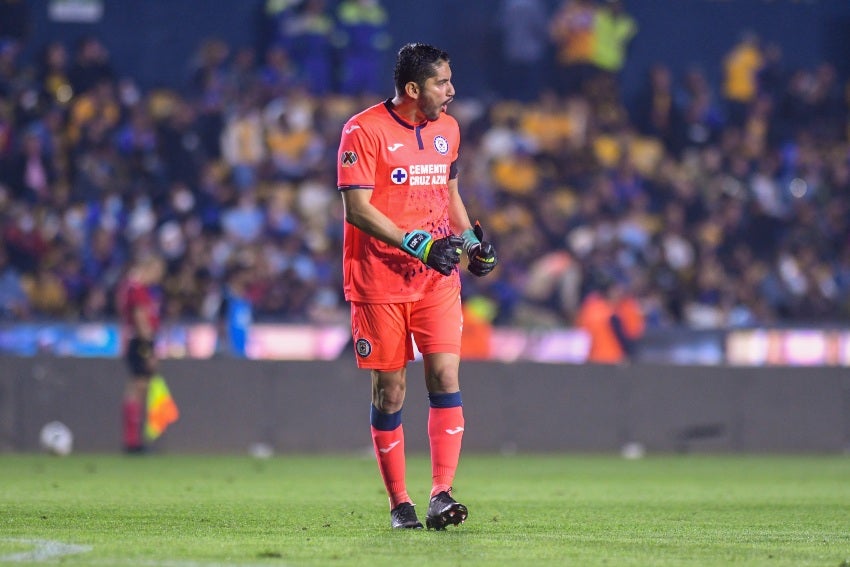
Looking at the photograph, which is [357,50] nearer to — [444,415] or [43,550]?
[444,415]

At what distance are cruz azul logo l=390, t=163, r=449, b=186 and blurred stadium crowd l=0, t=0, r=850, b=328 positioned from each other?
9.67 meters

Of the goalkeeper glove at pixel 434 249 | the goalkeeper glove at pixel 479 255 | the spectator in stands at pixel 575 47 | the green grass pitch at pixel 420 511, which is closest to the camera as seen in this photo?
the green grass pitch at pixel 420 511

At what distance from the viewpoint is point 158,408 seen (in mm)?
15859

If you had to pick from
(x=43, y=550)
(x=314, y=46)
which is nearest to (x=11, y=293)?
(x=314, y=46)

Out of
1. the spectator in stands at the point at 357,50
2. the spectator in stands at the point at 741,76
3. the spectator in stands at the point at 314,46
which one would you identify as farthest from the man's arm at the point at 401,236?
the spectator in stands at the point at 741,76

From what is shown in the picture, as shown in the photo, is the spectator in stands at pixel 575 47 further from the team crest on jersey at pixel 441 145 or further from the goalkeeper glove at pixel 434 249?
the goalkeeper glove at pixel 434 249

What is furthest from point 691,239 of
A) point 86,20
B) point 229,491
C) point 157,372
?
point 229,491

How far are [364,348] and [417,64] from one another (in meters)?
1.45

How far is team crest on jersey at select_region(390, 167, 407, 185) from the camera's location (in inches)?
288

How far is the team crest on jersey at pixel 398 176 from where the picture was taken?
731 cm

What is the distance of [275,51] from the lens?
68.0 ft

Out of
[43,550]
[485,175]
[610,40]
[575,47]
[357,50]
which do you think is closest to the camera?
[43,550]

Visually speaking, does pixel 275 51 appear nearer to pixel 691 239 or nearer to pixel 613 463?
pixel 691 239

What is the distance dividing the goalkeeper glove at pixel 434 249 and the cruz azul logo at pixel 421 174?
1.35 feet
